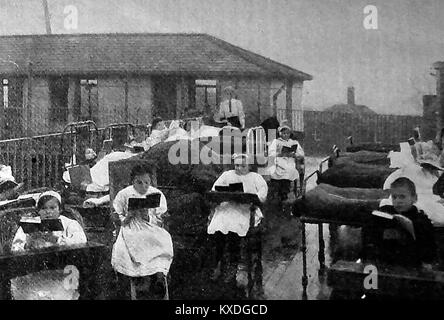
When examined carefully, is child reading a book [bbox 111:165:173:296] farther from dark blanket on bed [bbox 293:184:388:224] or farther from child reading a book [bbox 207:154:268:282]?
dark blanket on bed [bbox 293:184:388:224]

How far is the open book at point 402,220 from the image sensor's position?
296cm

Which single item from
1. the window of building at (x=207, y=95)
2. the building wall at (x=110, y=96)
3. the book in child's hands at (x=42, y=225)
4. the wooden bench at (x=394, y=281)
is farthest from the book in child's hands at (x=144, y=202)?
the building wall at (x=110, y=96)

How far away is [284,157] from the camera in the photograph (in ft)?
21.4

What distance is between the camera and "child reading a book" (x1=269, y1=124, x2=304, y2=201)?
256 inches

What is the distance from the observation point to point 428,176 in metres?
4.14

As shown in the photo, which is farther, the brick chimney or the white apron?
the brick chimney

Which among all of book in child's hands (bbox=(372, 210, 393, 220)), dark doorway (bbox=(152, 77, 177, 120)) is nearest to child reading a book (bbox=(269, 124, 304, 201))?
book in child's hands (bbox=(372, 210, 393, 220))

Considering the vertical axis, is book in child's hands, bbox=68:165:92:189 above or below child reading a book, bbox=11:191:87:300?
above

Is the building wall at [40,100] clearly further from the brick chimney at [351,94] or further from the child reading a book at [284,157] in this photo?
the brick chimney at [351,94]

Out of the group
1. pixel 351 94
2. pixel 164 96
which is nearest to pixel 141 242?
pixel 351 94

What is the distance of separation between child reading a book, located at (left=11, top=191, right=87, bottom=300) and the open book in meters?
1.90

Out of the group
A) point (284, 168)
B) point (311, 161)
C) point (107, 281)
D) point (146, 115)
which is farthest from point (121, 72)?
point (107, 281)

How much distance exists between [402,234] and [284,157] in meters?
3.57

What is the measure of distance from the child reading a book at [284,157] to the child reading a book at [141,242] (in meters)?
3.22
